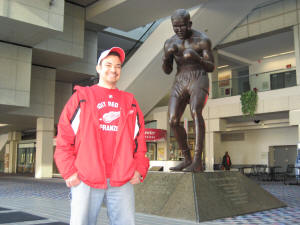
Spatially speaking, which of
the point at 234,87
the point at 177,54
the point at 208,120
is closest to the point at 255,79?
the point at 234,87

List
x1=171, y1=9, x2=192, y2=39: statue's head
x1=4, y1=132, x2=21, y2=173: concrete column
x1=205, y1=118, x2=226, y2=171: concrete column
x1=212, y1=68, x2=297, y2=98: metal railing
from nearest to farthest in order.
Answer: x1=171, y1=9, x2=192, y2=39: statue's head
x1=212, y1=68, x2=297, y2=98: metal railing
x1=205, y1=118, x2=226, y2=171: concrete column
x1=4, y1=132, x2=21, y2=173: concrete column

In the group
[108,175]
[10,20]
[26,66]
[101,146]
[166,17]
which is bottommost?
[108,175]

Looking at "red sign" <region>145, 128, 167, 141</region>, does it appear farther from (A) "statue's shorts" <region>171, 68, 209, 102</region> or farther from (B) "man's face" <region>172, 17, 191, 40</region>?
(B) "man's face" <region>172, 17, 191, 40</region>

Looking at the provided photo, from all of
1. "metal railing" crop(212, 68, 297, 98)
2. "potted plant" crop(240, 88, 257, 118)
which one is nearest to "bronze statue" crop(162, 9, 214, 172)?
"potted plant" crop(240, 88, 257, 118)

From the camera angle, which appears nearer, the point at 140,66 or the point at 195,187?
the point at 195,187

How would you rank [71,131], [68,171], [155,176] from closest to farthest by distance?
[68,171]
[71,131]
[155,176]

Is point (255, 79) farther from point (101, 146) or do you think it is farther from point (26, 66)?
point (101, 146)

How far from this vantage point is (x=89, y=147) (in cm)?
220

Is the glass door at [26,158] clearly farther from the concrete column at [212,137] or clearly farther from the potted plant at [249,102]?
the potted plant at [249,102]

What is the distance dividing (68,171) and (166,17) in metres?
16.2

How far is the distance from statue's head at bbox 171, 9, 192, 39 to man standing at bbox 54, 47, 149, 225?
3720 millimetres

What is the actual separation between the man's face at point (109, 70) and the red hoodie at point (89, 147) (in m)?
0.12

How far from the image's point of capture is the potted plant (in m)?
19.2

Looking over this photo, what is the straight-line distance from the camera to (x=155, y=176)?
6.13 m
